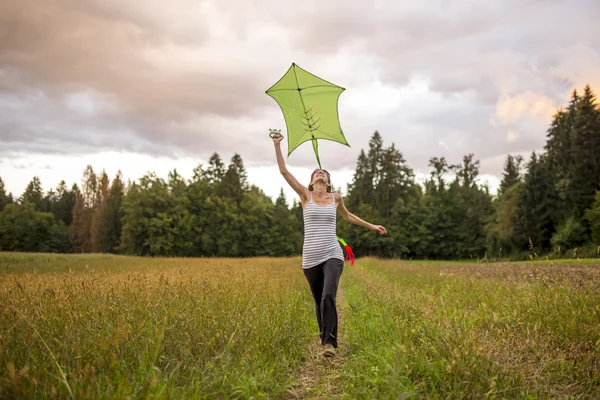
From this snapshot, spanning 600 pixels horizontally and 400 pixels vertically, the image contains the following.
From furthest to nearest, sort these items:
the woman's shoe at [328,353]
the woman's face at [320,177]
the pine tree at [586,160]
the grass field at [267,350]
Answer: the pine tree at [586,160]
the woman's face at [320,177]
the woman's shoe at [328,353]
the grass field at [267,350]

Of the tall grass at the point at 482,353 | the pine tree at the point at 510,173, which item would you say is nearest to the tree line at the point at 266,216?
the pine tree at the point at 510,173

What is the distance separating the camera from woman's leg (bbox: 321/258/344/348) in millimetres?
4957

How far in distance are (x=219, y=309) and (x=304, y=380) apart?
5.28ft

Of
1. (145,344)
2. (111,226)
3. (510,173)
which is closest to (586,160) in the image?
(510,173)

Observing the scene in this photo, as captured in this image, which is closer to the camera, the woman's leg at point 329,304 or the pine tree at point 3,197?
the woman's leg at point 329,304

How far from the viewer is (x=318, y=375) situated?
422 centimetres

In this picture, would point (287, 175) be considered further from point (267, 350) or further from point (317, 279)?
point (267, 350)

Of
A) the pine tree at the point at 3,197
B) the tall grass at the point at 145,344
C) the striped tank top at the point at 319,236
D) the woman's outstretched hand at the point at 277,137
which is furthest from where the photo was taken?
the pine tree at the point at 3,197

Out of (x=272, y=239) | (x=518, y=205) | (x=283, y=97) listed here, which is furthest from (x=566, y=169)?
(x=283, y=97)

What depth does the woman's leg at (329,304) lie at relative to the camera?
4.96m

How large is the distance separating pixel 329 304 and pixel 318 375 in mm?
958

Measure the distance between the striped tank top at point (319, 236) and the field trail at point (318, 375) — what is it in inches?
45.3

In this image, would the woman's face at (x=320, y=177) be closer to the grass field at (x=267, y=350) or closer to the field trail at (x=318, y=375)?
the grass field at (x=267, y=350)

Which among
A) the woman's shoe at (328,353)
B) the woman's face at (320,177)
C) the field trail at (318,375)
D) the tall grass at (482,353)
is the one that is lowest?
the field trail at (318,375)
